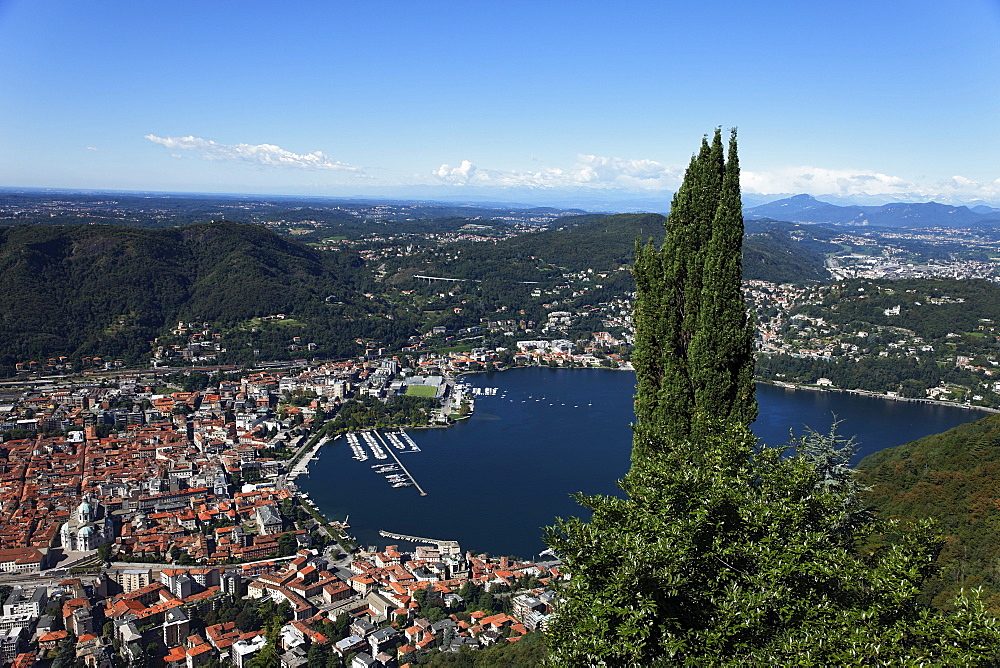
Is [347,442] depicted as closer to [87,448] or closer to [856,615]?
[87,448]

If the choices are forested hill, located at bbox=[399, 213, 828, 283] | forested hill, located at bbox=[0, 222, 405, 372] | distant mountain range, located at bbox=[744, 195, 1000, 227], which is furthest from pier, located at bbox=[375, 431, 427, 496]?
distant mountain range, located at bbox=[744, 195, 1000, 227]

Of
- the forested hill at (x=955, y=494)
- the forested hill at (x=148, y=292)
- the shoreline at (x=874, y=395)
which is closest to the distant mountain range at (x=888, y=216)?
the shoreline at (x=874, y=395)

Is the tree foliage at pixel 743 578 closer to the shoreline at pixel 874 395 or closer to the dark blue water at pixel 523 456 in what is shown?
the dark blue water at pixel 523 456

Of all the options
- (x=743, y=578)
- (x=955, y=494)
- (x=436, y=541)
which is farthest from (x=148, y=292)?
(x=743, y=578)

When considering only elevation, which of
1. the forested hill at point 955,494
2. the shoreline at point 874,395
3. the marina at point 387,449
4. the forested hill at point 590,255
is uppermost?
the forested hill at point 590,255

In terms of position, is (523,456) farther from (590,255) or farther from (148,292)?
(590,255)

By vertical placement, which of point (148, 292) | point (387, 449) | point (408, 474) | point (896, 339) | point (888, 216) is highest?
point (888, 216)
